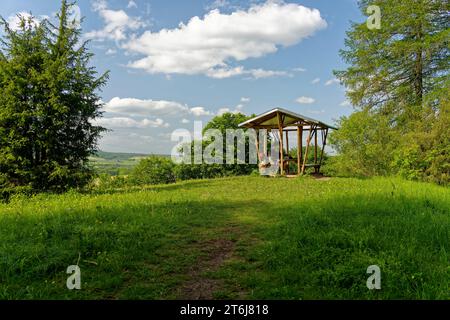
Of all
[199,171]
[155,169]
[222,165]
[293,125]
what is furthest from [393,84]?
[155,169]

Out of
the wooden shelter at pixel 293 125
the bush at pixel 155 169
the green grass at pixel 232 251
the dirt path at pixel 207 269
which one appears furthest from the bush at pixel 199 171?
the dirt path at pixel 207 269

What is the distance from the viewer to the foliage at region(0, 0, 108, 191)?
1152cm

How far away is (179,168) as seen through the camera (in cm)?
4066

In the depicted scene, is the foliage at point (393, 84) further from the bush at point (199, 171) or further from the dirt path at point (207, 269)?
the bush at point (199, 171)

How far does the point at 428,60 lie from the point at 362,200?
14431 mm

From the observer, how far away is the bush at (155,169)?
45.8m

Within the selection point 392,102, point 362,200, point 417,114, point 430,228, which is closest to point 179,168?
point 392,102

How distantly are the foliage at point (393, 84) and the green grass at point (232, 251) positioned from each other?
316 inches

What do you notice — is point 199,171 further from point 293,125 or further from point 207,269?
point 207,269

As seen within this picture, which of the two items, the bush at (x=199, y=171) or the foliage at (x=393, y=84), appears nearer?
the foliage at (x=393, y=84)

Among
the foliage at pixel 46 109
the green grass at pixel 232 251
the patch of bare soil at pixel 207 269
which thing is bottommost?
the patch of bare soil at pixel 207 269

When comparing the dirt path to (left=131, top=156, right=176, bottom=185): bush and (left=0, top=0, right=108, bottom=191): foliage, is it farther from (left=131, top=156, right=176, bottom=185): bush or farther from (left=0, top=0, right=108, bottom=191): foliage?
(left=131, top=156, right=176, bottom=185): bush

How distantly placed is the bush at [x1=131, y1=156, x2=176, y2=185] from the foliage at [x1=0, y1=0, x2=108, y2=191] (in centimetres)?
3156

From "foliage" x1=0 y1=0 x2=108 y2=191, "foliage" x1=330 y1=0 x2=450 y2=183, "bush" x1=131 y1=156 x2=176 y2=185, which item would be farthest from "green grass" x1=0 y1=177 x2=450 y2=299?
"bush" x1=131 y1=156 x2=176 y2=185
